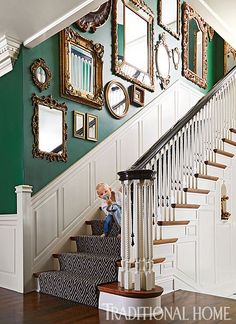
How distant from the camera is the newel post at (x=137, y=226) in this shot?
3.38 metres

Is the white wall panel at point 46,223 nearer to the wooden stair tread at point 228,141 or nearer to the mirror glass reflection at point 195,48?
the wooden stair tread at point 228,141

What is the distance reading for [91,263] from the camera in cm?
388

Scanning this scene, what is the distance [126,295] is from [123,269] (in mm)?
227

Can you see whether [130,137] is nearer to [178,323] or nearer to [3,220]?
[3,220]

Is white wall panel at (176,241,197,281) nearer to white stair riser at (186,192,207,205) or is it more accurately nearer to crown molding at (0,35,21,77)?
white stair riser at (186,192,207,205)

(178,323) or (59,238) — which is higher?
(59,238)

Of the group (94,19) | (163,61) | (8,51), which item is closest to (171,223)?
(8,51)

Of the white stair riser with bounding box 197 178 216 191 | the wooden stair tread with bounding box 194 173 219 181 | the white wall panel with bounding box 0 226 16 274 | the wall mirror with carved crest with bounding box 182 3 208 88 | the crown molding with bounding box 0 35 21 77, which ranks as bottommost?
the white wall panel with bounding box 0 226 16 274

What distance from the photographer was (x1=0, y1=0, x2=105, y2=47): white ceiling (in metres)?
3.67

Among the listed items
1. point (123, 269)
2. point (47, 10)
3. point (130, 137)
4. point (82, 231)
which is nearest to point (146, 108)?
point (130, 137)

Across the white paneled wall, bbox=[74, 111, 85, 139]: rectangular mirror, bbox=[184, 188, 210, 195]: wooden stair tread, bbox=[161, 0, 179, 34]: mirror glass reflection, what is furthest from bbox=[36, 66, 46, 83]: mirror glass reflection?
bbox=[161, 0, 179, 34]: mirror glass reflection

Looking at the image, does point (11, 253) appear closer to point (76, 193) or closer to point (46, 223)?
point (46, 223)

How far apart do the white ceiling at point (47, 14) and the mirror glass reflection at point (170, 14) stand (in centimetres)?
281

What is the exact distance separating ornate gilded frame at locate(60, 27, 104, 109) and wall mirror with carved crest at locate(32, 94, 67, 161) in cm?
24
